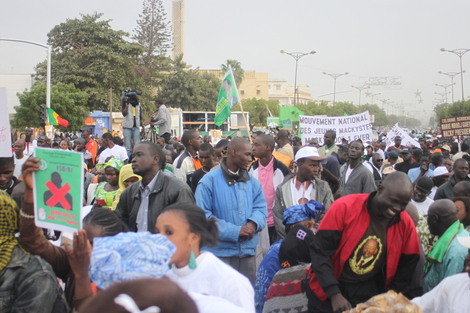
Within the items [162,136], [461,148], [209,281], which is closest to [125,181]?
[209,281]

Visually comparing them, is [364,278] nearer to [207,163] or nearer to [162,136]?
[207,163]

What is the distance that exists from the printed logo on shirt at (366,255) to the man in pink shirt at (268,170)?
3.22 m

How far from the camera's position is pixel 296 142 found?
2047 cm

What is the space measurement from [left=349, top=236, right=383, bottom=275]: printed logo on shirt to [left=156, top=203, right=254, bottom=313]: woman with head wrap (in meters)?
1.18

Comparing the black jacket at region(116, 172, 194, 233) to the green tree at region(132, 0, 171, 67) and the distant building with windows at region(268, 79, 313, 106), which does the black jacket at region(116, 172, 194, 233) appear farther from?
the distant building with windows at region(268, 79, 313, 106)

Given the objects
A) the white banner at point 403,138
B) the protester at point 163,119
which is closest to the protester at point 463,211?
the protester at point 163,119

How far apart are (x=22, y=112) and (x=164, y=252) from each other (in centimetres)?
4228

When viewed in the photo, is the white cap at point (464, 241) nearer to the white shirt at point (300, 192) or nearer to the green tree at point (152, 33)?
the white shirt at point (300, 192)

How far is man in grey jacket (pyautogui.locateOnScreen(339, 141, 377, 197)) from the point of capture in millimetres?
8336

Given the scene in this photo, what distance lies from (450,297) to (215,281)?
1.54 metres

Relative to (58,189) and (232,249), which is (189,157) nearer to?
(232,249)

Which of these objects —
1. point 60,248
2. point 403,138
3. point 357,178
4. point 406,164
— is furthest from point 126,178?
point 403,138

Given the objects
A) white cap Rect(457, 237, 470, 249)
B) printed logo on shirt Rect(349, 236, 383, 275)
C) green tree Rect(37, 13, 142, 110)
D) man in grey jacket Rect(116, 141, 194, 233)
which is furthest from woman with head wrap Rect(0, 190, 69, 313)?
green tree Rect(37, 13, 142, 110)

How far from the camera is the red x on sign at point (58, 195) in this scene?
319cm
